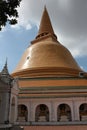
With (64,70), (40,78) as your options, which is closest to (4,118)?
(40,78)

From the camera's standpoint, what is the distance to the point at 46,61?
1037 inches

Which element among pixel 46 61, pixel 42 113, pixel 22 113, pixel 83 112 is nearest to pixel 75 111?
pixel 83 112

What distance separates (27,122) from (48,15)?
24812mm

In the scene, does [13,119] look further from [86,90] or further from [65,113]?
[86,90]

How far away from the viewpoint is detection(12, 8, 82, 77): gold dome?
81.3 ft

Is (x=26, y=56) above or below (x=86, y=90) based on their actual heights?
above

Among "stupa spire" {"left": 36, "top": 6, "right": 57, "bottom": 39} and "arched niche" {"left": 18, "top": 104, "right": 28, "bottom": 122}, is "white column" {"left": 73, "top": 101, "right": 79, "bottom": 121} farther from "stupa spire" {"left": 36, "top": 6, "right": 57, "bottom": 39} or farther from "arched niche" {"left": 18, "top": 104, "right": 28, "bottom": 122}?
"stupa spire" {"left": 36, "top": 6, "right": 57, "bottom": 39}

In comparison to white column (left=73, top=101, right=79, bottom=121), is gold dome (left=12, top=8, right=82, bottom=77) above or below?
above

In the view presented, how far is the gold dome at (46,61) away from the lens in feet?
81.3

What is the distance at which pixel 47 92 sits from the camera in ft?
67.8

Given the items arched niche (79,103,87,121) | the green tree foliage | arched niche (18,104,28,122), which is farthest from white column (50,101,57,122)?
the green tree foliage

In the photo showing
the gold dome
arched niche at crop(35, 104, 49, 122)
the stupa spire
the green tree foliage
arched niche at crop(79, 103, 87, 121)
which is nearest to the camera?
the green tree foliage

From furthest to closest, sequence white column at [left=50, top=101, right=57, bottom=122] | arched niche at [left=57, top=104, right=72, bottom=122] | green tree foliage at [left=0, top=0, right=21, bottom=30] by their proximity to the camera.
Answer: arched niche at [left=57, top=104, right=72, bottom=122]
white column at [left=50, top=101, right=57, bottom=122]
green tree foliage at [left=0, top=0, right=21, bottom=30]

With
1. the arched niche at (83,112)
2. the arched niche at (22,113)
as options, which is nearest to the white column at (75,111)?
the arched niche at (83,112)
